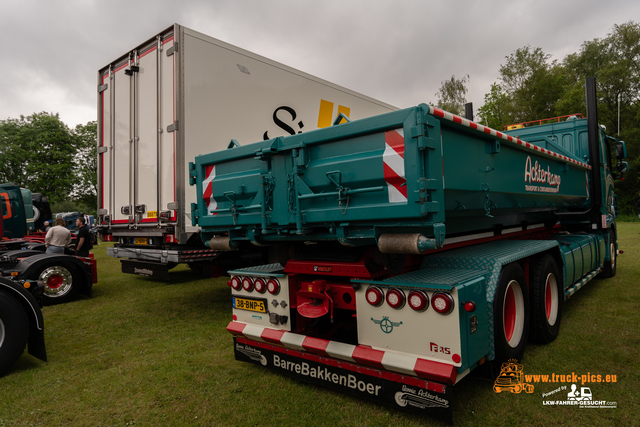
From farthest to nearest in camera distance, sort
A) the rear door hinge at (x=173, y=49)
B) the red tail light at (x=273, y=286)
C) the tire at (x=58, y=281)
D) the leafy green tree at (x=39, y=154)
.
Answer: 1. the leafy green tree at (x=39, y=154)
2. the tire at (x=58, y=281)
3. the rear door hinge at (x=173, y=49)
4. the red tail light at (x=273, y=286)

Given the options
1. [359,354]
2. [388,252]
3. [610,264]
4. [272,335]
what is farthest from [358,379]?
[610,264]

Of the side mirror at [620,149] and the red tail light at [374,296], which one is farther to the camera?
the side mirror at [620,149]

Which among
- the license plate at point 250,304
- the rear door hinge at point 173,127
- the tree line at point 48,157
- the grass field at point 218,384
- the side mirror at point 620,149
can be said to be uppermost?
the tree line at point 48,157

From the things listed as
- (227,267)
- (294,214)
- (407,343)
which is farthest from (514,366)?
(227,267)

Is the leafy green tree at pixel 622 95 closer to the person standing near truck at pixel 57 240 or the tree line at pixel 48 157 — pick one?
the person standing near truck at pixel 57 240

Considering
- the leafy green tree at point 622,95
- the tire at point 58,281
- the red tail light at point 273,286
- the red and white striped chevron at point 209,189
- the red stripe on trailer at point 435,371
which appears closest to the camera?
the red stripe on trailer at point 435,371

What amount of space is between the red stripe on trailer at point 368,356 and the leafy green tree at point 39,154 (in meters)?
39.9

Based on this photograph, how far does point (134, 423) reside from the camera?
2.89 meters

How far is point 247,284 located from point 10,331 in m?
2.40

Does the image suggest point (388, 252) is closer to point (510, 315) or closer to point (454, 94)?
point (510, 315)

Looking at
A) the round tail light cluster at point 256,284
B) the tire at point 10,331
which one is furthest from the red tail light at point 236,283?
the tire at point 10,331

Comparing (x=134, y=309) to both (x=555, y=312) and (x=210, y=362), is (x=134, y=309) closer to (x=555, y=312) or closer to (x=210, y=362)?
(x=210, y=362)

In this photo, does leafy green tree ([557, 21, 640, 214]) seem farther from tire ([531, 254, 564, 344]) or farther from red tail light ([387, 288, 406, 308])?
red tail light ([387, 288, 406, 308])

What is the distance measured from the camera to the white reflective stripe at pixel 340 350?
9.66 ft
